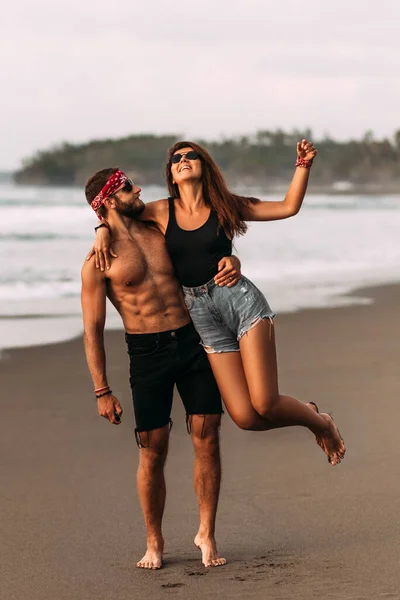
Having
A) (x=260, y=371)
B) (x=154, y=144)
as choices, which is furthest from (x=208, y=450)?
(x=154, y=144)

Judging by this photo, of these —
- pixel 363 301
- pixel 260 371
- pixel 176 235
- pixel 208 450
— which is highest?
pixel 176 235

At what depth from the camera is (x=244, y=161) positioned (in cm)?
7200

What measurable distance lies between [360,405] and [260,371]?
10.1ft

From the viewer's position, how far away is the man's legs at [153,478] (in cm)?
479

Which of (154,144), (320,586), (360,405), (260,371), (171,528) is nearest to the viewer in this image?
(320,586)

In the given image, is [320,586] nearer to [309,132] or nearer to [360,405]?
[360,405]

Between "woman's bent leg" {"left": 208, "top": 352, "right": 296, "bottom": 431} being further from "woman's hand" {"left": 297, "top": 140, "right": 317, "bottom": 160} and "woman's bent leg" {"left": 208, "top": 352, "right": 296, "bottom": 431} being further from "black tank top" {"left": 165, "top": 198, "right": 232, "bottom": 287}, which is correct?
"woman's hand" {"left": 297, "top": 140, "right": 317, "bottom": 160}

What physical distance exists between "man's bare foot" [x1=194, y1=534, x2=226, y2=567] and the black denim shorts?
0.54m

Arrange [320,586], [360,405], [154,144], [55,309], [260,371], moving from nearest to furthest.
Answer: [320,586]
[260,371]
[360,405]
[55,309]
[154,144]

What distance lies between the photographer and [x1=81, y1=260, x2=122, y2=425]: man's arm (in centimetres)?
468

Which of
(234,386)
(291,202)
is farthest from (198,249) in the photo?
(234,386)

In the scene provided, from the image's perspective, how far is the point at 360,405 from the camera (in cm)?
753

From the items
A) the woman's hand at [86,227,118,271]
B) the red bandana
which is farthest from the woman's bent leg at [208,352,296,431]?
the red bandana

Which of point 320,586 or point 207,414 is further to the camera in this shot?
point 207,414
